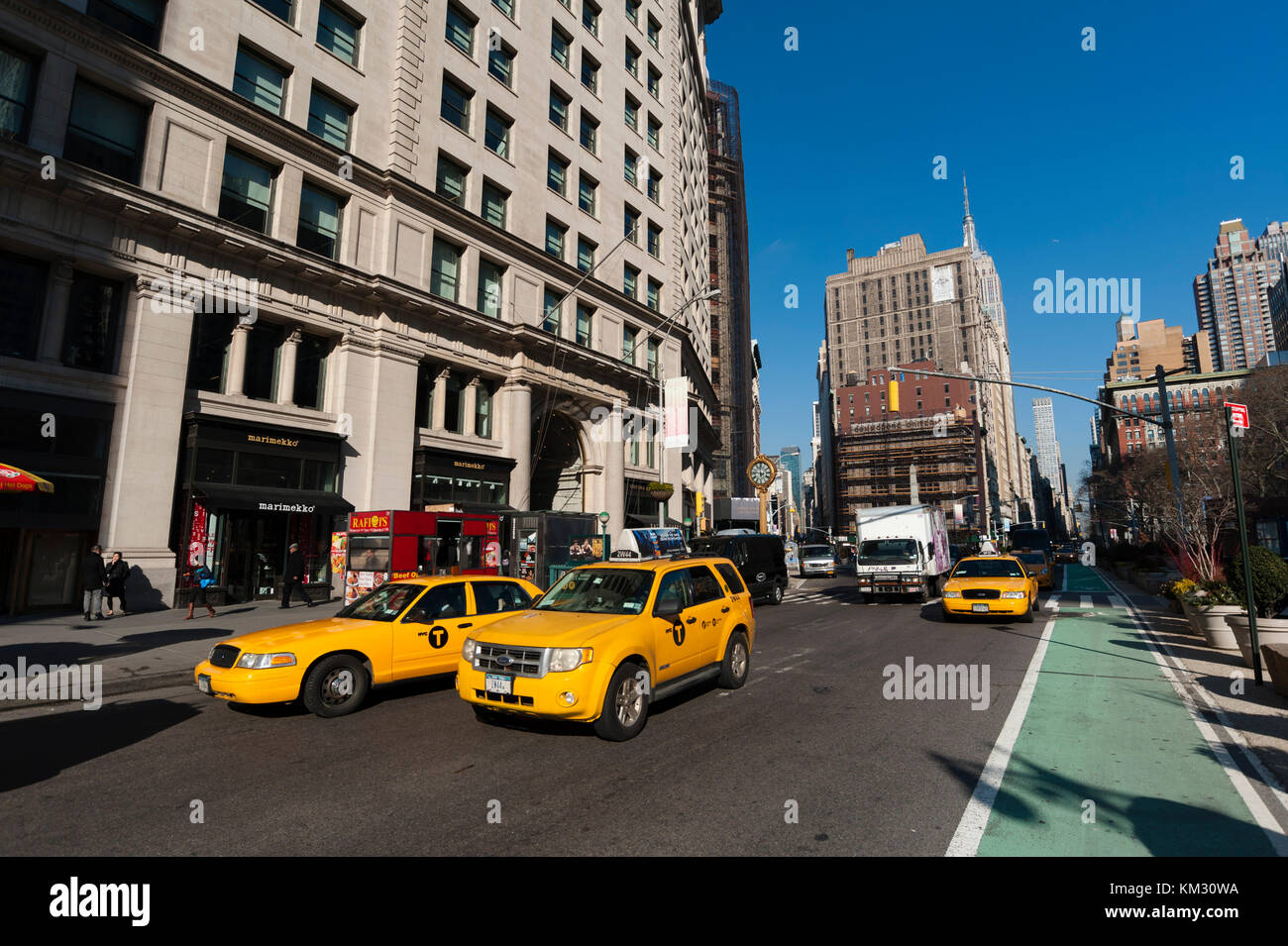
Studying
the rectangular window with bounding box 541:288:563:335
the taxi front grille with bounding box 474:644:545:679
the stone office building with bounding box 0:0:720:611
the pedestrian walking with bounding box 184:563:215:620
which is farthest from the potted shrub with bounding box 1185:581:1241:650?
the rectangular window with bounding box 541:288:563:335

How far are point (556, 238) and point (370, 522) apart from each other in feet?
60.0

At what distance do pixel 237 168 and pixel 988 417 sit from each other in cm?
15999

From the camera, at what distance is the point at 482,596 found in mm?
9453

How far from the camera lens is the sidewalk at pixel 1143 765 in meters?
4.21

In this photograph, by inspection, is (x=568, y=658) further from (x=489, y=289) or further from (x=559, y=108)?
(x=559, y=108)

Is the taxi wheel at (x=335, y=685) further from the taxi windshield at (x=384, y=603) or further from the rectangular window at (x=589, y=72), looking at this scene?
the rectangular window at (x=589, y=72)

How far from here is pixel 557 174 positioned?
99.9 ft

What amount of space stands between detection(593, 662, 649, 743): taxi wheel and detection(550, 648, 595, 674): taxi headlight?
1.31 ft

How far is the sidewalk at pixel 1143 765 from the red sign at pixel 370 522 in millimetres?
14285

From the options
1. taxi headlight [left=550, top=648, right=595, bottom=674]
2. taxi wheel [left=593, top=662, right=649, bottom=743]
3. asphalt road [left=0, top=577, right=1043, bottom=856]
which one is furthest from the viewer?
taxi wheel [left=593, top=662, right=649, bottom=743]

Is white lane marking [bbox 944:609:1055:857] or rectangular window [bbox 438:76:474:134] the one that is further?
rectangular window [bbox 438:76:474:134]

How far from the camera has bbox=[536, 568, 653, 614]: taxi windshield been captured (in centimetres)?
750

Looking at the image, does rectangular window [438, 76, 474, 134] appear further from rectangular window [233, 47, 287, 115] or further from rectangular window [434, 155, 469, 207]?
rectangular window [233, 47, 287, 115]
